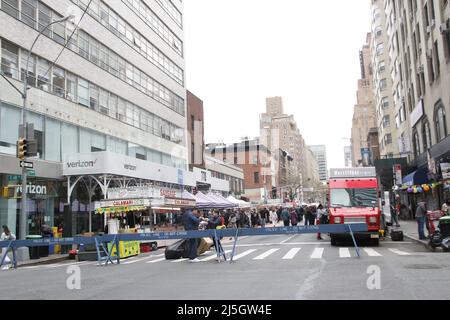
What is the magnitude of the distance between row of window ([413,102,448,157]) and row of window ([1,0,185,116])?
23963 millimetres

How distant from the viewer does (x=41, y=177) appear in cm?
2541

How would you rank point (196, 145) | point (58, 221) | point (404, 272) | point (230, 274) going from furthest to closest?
point (196, 145) < point (58, 221) < point (230, 274) < point (404, 272)

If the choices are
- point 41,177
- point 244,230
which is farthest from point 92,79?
point 244,230

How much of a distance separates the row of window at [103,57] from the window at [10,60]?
1.89 meters

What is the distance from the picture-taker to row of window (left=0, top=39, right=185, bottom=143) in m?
24.3

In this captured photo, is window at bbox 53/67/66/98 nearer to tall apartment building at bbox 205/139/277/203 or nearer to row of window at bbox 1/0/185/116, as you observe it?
row of window at bbox 1/0/185/116

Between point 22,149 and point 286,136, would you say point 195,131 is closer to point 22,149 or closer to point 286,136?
point 22,149

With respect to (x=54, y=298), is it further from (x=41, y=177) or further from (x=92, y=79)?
(x=92, y=79)

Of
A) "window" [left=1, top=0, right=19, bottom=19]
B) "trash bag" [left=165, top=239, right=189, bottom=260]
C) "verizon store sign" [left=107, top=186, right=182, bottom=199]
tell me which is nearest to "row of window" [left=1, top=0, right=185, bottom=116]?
"window" [left=1, top=0, right=19, bottom=19]

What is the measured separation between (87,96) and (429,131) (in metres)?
26.6

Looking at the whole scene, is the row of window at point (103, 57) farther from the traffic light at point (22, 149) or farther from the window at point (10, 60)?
the traffic light at point (22, 149)

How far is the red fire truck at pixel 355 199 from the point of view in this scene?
18.1 metres

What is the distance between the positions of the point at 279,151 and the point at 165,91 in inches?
3139

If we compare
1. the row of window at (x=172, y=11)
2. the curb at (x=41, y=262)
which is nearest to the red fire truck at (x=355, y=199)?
the curb at (x=41, y=262)
